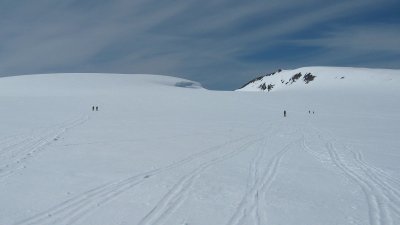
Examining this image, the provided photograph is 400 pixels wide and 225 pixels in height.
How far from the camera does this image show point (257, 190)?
9.32 m

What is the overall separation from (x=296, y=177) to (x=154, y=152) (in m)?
5.50

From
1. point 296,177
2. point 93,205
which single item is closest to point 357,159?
point 296,177

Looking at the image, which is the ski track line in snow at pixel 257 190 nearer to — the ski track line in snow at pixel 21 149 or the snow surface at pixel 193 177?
the snow surface at pixel 193 177

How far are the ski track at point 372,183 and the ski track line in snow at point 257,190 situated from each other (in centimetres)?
202

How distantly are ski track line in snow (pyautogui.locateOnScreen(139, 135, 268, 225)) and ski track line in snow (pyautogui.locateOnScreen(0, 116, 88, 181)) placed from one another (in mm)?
4352

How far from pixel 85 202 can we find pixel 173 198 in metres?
1.82

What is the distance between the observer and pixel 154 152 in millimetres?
14297

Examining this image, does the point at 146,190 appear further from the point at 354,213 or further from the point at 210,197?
the point at 354,213

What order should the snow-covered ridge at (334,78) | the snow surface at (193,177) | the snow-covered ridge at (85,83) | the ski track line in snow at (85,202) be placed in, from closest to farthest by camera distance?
the ski track line in snow at (85,202)
the snow surface at (193,177)
the snow-covered ridge at (85,83)
the snow-covered ridge at (334,78)

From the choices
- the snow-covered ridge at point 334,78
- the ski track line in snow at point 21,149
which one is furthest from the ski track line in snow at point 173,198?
the snow-covered ridge at point 334,78

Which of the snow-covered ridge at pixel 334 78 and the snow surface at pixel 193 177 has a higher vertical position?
the snow-covered ridge at pixel 334 78

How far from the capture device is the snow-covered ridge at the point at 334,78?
8025 centimetres

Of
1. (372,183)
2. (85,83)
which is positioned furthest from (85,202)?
(85,83)

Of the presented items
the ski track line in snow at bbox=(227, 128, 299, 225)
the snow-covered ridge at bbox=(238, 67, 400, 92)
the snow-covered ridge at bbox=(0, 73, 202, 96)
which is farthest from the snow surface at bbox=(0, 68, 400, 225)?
the snow-covered ridge at bbox=(238, 67, 400, 92)
